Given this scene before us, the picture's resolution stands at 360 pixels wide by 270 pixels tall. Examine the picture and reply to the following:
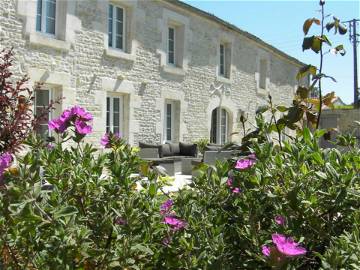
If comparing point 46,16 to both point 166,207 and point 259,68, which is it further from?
point 259,68

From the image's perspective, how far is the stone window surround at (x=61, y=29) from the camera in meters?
9.18

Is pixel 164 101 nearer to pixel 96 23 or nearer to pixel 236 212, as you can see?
pixel 96 23

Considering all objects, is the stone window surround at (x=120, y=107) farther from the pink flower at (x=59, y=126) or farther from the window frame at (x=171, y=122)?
the pink flower at (x=59, y=126)

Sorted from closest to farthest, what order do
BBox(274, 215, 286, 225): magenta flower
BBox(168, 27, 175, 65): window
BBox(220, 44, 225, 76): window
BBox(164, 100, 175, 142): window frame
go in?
BBox(274, 215, 286, 225): magenta flower → BBox(164, 100, 175, 142): window frame → BBox(168, 27, 175, 65): window → BBox(220, 44, 225, 76): window

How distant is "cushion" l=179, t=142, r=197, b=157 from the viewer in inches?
505

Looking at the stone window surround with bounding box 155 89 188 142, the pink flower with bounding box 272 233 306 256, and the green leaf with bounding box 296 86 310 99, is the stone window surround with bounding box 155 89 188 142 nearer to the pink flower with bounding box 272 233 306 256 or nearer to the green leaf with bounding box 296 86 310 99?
the green leaf with bounding box 296 86 310 99

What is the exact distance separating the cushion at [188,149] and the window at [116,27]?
3322 mm

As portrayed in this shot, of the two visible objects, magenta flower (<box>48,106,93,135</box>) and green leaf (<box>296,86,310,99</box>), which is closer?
magenta flower (<box>48,106,93,135</box>)

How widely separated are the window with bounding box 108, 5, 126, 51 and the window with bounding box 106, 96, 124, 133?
1.38 meters

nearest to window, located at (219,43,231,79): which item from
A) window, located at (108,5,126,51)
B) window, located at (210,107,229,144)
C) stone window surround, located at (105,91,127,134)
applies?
window, located at (210,107,229,144)

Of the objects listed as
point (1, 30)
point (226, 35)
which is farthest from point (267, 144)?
point (226, 35)

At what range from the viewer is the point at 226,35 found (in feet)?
52.1

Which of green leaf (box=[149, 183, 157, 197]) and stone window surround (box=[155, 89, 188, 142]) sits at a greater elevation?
stone window surround (box=[155, 89, 188, 142])

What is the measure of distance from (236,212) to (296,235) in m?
0.39
